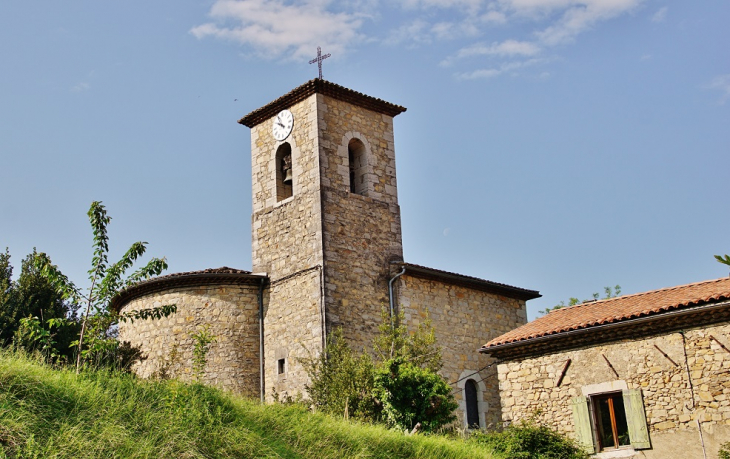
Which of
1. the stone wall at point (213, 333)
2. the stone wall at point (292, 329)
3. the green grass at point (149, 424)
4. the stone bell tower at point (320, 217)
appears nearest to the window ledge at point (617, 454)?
the green grass at point (149, 424)

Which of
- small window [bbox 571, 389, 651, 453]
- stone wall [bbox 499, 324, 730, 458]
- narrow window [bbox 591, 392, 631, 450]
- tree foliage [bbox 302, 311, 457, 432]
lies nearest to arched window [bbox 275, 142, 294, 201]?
tree foliage [bbox 302, 311, 457, 432]

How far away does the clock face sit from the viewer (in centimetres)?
2397

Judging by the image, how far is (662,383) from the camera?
1648 centimetres

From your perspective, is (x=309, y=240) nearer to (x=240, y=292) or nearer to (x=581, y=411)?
(x=240, y=292)

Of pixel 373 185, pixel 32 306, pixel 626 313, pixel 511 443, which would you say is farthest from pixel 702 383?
pixel 32 306

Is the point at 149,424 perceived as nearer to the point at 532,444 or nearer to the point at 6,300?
the point at 532,444

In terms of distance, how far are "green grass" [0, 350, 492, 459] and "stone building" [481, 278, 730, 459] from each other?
4642mm

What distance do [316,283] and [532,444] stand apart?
6913mm

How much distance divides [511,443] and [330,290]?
640 cm

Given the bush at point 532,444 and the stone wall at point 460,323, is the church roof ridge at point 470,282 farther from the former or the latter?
the bush at point 532,444

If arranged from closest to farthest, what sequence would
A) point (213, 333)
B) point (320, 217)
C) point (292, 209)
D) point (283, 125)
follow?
point (213, 333) < point (320, 217) < point (292, 209) < point (283, 125)

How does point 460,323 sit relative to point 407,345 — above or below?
above

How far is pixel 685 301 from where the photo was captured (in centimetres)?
1627

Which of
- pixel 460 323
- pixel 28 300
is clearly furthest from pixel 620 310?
pixel 28 300
